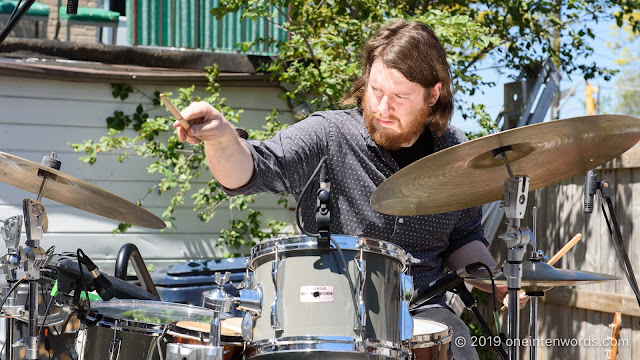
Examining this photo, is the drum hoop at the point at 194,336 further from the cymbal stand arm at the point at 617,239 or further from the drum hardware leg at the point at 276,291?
the cymbal stand arm at the point at 617,239

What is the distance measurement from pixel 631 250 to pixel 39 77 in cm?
444

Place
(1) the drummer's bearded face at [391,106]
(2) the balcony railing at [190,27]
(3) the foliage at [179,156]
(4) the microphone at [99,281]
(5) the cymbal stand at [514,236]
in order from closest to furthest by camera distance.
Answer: (5) the cymbal stand at [514,236] < (1) the drummer's bearded face at [391,106] < (4) the microphone at [99,281] < (3) the foliage at [179,156] < (2) the balcony railing at [190,27]

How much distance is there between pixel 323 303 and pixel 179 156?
3874mm

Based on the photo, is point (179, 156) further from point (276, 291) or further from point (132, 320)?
point (276, 291)

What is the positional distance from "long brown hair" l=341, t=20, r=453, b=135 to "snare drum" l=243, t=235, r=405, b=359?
903mm

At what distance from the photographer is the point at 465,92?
18.3ft

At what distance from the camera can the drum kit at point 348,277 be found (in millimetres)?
2020

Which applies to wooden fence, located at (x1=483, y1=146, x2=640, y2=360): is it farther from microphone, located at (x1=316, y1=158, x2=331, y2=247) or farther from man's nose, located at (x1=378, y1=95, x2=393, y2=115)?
microphone, located at (x1=316, y1=158, x2=331, y2=247)

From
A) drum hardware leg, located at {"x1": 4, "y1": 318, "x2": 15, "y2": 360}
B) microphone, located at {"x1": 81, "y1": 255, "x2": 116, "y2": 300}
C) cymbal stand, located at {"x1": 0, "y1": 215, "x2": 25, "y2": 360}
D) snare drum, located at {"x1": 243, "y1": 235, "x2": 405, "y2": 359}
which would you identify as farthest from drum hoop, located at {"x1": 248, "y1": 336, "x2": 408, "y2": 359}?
drum hardware leg, located at {"x1": 4, "y1": 318, "x2": 15, "y2": 360}

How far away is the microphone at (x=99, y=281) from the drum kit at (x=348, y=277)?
0.15m

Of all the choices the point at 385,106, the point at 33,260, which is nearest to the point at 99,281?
the point at 33,260

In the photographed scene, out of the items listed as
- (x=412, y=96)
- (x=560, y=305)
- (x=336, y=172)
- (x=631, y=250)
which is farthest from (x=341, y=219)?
(x=560, y=305)

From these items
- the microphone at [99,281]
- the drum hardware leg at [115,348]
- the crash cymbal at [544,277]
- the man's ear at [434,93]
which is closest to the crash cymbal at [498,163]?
the crash cymbal at [544,277]

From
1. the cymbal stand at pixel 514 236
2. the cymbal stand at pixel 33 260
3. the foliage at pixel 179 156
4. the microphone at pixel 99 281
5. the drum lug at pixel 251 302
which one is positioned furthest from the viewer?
the foliage at pixel 179 156
